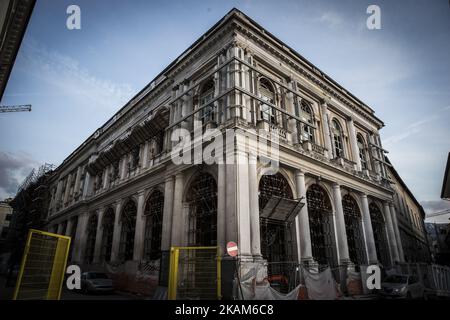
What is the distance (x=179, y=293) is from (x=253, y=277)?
2.35m

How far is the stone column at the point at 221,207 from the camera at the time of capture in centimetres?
1005

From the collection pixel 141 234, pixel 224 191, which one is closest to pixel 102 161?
pixel 141 234

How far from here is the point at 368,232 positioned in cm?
1572

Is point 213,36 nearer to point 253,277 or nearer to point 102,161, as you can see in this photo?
point 253,277

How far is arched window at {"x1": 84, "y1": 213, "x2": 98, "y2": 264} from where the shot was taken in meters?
21.7

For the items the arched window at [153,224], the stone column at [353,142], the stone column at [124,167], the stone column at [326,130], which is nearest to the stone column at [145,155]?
the stone column at [124,167]

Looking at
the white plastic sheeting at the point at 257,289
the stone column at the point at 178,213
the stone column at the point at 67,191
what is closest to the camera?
the white plastic sheeting at the point at 257,289

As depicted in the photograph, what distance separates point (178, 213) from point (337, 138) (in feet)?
39.1

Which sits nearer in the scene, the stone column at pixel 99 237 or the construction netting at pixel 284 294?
the construction netting at pixel 284 294

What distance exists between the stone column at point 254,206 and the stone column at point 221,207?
1.03m

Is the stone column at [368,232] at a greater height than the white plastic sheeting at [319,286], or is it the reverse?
the stone column at [368,232]

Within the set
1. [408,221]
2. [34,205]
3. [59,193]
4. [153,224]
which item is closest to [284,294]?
[153,224]

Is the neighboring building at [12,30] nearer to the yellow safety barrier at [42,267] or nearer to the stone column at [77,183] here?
the yellow safety barrier at [42,267]

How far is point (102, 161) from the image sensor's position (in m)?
22.6
